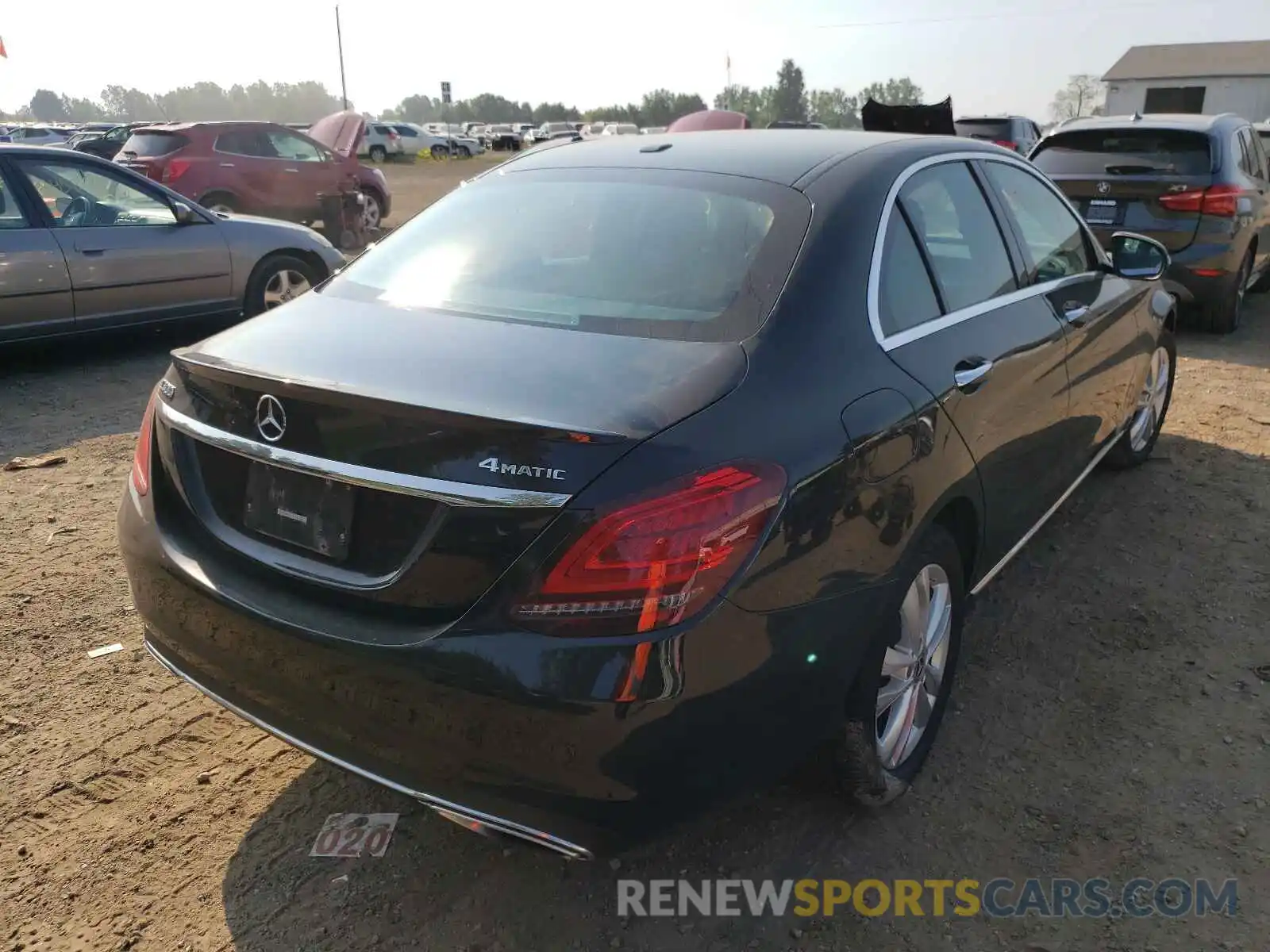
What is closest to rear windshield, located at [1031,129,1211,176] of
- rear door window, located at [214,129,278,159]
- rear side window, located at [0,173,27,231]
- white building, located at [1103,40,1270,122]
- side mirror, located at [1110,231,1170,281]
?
side mirror, located at [1110,231,1170,281]

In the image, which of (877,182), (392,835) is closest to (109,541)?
(392,835)

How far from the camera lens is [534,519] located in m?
1.82

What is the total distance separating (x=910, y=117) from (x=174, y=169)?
9290 millimetres

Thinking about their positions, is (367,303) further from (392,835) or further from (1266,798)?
(1266,798)

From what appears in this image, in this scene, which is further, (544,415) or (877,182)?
(877,182)

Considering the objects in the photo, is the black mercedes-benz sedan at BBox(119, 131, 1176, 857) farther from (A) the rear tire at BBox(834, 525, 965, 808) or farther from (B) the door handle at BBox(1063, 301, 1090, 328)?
(B) the door handle at BBox(1063, 301, 1090, 328)

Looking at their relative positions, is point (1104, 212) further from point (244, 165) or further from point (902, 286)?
point (244, 165)

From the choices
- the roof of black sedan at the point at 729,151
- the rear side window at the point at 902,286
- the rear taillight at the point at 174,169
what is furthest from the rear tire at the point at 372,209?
the rear side window at the point at 902,286

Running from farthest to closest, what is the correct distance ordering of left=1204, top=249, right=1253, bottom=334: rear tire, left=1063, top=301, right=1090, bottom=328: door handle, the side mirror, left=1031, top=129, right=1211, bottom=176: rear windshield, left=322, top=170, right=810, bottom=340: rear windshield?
left=1204, top=249, right=1253, bottom=334: rear tire, left=1031, top=129, right=1211, bottom=176: rear windshield, the side mirror, left=1063, top=301, right=1090, bottom=328: door handle, left=322, top=170, right=810, bottom=340: rear windshield

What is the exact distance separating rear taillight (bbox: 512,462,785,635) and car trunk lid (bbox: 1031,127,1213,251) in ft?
22.6

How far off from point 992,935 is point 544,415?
1576 millimetres

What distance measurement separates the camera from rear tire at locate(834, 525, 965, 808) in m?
2.37

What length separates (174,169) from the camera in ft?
42.6

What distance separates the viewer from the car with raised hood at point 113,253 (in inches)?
255
